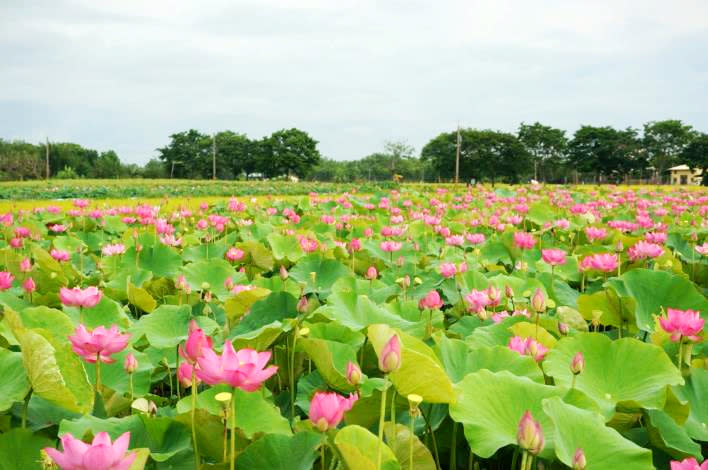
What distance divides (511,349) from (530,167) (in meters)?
60.0

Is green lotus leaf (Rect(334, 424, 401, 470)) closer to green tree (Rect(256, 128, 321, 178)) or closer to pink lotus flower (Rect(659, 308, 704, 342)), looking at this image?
pink lotus flower (Rect(659, 308, 704, 342))

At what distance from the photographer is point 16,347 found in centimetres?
131

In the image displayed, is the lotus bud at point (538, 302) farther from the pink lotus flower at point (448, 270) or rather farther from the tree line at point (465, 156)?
the tree line at point (465, 156)

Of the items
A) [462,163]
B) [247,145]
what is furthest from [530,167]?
[247,145]

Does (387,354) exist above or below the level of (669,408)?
above

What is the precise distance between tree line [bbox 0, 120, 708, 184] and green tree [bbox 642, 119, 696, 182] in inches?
4.0

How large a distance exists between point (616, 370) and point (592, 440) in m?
0.36

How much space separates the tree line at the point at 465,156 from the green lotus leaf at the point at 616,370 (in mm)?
53104

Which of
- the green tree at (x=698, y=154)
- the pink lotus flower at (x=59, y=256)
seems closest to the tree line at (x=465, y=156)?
the green tree at (x=698, y=154)

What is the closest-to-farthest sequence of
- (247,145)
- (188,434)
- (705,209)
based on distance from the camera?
1. (188,434)
2. (705,209)
3. (247,145)

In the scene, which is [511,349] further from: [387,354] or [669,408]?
[387,354]

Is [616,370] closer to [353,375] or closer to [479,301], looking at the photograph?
[479,301]

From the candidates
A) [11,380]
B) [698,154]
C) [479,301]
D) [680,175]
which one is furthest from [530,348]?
[680,175]

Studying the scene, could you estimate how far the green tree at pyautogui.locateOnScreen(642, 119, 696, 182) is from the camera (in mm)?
54250
